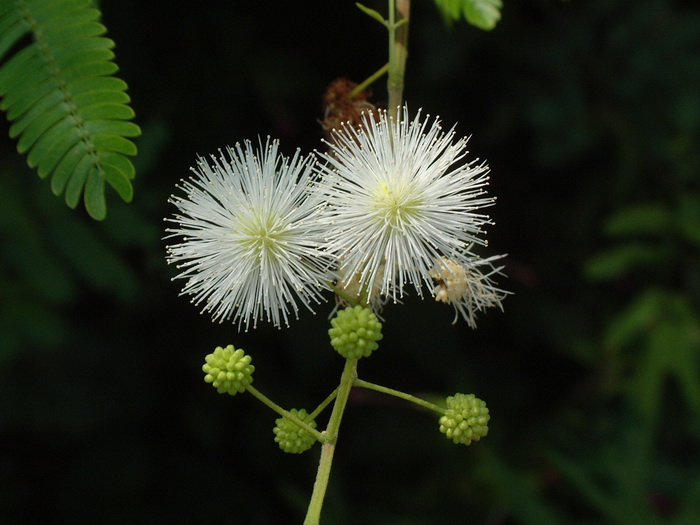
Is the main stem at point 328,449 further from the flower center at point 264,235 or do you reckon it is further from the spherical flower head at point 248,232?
the flower center at point 264,235

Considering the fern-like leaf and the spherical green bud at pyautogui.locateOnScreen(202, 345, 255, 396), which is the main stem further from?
the fern-like leaf

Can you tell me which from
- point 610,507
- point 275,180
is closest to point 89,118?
point 275,180

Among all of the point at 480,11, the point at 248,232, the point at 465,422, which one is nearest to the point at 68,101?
the point at 248,232

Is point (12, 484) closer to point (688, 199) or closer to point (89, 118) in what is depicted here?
point (89, 118)

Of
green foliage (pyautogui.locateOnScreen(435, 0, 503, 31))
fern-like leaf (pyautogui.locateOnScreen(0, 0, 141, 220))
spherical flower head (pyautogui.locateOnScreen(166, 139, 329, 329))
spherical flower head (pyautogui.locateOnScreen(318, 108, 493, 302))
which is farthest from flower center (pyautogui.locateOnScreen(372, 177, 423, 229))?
fern-like leaf (pyautogui.locateOnScreen(0, 0, 141, 220))

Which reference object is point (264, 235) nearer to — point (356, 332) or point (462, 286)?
point (356, 332)

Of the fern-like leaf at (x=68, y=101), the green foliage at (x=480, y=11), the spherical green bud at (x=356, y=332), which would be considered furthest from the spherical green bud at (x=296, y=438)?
the green foliage at (x=480, y=11)
